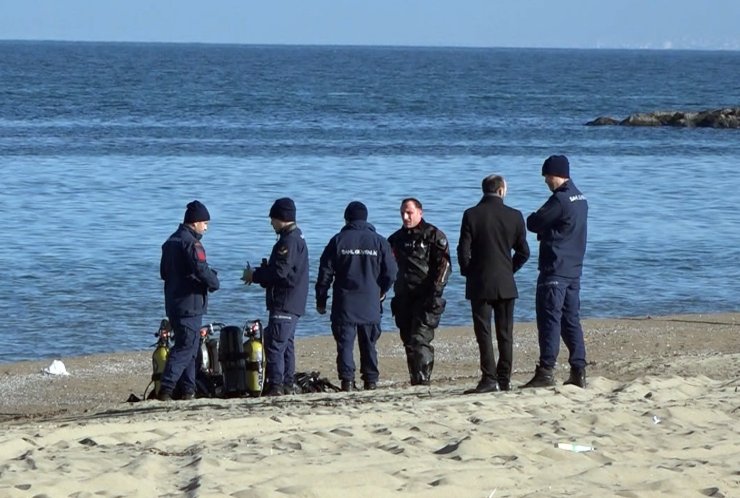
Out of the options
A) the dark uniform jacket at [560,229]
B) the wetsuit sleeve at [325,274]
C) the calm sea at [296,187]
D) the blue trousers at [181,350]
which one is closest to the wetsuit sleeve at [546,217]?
the dark uniform jacket at [560,229]

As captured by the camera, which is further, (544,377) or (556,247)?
(544,377)

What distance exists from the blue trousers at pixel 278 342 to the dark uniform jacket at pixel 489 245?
1.46 metres

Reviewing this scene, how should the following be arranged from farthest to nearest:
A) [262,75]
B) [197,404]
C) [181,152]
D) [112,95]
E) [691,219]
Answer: [262,75] → [112,95] → [181,152] → [691,219] → [197,404]

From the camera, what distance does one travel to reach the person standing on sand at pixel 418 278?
1125 cm

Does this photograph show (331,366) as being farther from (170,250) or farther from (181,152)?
(181,152)

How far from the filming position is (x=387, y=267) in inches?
435

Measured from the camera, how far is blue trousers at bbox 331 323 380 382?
11.2 m

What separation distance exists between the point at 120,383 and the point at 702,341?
5.82 metres

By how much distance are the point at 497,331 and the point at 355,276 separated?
1.16 m

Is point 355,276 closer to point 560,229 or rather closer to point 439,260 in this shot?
point 439,260

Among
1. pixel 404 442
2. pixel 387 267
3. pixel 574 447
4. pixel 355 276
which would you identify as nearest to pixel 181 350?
pixel 355 276

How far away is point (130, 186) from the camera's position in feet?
108

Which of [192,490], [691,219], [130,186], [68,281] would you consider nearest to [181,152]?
[130,186]

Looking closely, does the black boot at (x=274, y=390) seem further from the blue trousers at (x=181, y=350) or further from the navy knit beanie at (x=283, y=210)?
the navy knit beanie at (x=283, y=210)
